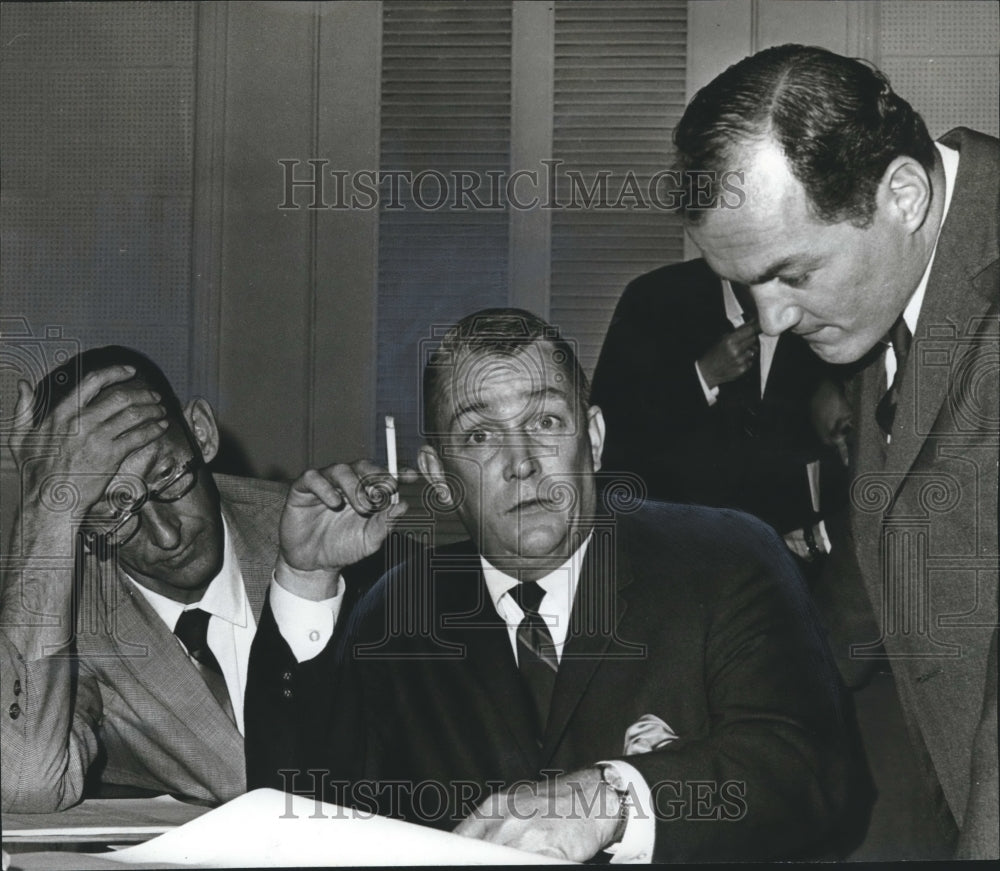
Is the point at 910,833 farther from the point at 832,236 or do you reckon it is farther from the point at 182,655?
the point at 182,655

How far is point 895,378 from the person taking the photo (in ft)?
9.81

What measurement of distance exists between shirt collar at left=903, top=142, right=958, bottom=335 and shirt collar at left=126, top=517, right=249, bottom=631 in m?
1.56

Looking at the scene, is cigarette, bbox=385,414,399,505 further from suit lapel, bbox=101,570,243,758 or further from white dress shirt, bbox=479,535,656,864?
suit lapel, bbox=101,570,243,758

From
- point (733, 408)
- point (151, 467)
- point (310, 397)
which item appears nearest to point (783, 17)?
point (733, 408)

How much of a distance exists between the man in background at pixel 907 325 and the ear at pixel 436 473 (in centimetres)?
74

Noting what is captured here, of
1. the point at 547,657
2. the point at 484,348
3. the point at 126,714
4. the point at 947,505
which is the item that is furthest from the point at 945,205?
the point at 126,714

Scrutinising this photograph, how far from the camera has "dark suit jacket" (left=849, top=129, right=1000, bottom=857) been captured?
117 inches

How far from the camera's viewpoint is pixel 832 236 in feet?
9.71

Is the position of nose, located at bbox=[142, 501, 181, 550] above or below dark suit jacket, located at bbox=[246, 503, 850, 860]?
above

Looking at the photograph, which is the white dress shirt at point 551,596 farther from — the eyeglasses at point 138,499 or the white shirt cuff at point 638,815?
the eyeglasses at point 138,499

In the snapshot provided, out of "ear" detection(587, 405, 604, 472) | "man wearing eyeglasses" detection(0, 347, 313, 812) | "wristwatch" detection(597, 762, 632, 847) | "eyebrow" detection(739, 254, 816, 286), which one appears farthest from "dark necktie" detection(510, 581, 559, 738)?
"eyebrow" detection(739, 254, 816, 286)

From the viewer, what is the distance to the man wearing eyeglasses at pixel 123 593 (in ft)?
9.55

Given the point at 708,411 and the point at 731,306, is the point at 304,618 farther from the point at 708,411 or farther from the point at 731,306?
the point at 731,306

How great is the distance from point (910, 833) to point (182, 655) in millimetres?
1621
